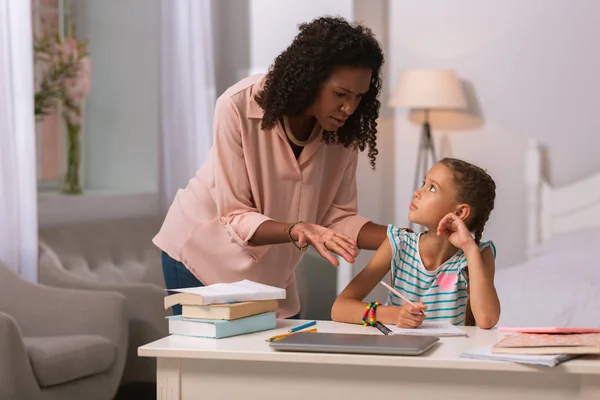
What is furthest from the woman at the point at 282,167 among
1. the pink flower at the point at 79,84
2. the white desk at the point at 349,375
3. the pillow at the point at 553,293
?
the pink flower at the point at 79,84

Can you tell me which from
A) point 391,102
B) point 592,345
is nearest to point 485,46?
point 391,102

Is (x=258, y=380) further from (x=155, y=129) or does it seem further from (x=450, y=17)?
(x=450, y=17)

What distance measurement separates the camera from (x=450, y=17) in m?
4.47

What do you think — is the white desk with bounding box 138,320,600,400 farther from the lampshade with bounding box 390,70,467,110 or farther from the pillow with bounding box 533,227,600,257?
the lampshade with bounding box 390,70,467,110

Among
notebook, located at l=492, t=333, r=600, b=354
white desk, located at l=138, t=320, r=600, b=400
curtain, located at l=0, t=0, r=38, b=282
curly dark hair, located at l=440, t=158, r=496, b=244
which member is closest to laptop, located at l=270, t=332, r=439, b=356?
white desk, located at l=138, t=320, r=600, b=400

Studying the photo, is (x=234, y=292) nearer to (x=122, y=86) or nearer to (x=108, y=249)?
(x=108, y=249)

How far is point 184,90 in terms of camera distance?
4035 millimetres

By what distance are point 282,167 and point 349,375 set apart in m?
0.75

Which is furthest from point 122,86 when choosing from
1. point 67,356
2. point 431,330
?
point 431,330

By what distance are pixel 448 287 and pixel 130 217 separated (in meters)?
2.44

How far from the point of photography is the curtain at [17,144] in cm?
A: 303

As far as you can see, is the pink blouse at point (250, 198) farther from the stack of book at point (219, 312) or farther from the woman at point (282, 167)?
the stack of book at point (219, 312)

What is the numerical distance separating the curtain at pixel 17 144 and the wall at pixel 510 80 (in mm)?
1993

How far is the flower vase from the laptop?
2.48m
